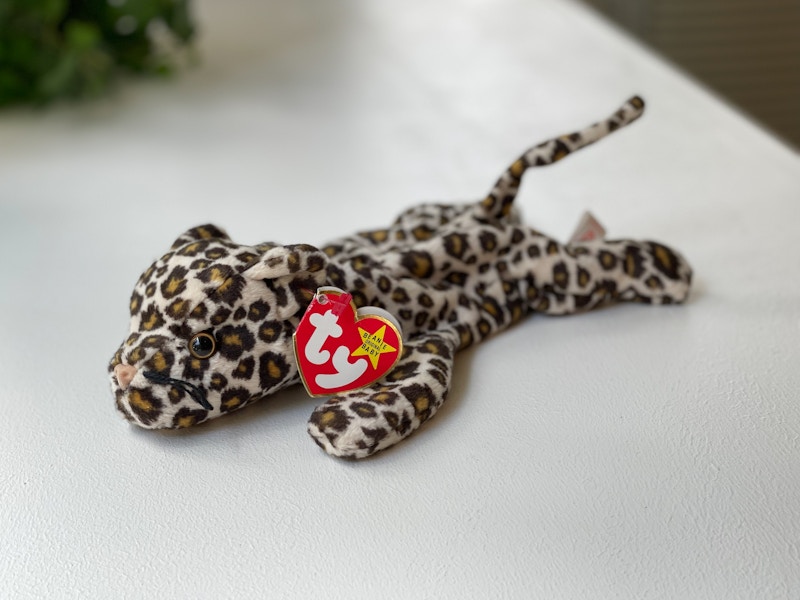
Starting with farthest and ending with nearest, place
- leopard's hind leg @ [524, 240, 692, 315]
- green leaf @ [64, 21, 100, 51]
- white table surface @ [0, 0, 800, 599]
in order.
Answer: green leaf @ [64, 21, 100, 51] < leopard's hind leg @ [524, 240, 692, 315] < white table surface @ [0, 0, 800, 599]

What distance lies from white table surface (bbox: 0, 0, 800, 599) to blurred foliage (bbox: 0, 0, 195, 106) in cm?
7

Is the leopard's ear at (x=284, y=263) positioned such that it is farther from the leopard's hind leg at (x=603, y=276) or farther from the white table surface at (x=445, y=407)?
the leopard's hind leg at (x=603, y=276)

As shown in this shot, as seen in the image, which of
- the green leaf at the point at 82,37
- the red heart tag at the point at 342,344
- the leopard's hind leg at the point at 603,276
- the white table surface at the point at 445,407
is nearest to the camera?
the white table surface at the point at 445,407

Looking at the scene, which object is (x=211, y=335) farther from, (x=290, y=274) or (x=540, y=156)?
(x=540, y=156)

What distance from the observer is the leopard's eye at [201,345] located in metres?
0.86

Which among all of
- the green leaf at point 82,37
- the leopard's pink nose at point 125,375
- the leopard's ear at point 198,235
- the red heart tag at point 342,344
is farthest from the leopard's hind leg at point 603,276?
the green leaf at point 82,37

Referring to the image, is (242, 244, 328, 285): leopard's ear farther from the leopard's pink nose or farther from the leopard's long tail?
the leopard's long tail

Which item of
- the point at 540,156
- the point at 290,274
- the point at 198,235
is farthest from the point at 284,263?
the point at 540,156

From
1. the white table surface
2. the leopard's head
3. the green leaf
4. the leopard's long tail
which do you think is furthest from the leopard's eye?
the green leaf

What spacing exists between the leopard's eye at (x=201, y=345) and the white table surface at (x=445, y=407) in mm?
108

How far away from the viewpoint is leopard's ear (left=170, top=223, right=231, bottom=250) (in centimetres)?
95

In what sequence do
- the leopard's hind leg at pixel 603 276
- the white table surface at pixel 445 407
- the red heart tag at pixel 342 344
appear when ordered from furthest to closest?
the leopard's hind leg at pixel 603 276, the red heart tag at pixel 342 344, the white table surface at pixel 445 407

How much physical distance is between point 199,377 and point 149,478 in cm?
11

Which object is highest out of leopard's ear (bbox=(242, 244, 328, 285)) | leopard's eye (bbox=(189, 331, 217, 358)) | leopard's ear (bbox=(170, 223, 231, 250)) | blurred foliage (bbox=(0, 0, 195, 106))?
leopard's ear (bbox=(242, 244, 328, 285))
